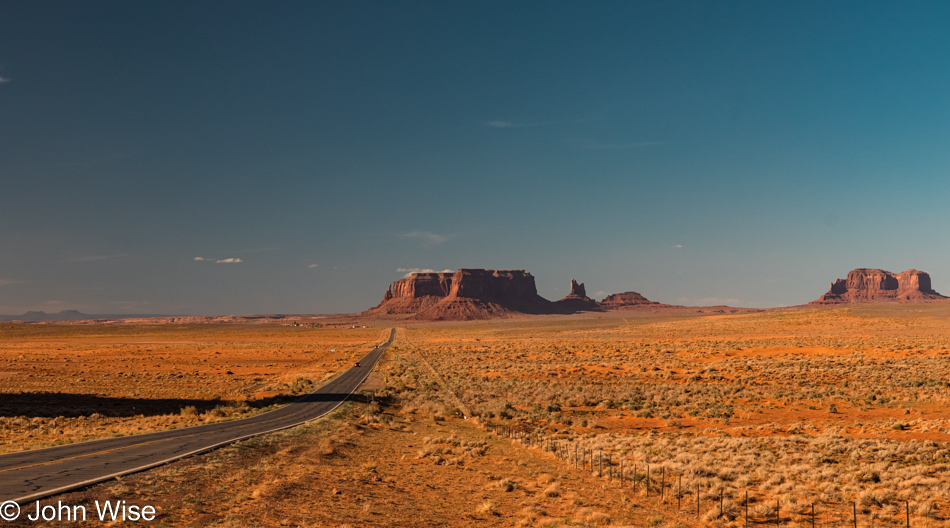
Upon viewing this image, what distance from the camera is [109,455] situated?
58.9ft

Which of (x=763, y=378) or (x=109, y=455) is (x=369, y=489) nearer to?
(x=109, y=455)

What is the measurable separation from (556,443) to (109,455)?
1679 cm

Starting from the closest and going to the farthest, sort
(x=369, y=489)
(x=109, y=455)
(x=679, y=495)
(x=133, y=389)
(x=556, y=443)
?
(x=679, y=495)
(x=369, y=489)
(x=109, y=455)
(x=556, y=443)
(x=133, y=389)

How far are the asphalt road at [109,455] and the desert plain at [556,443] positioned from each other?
0.91 m

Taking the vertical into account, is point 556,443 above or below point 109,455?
below

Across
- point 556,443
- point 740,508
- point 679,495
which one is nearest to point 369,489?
point 679,495

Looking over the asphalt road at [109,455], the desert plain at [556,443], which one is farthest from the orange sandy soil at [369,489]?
the asphalt road at [109,455]

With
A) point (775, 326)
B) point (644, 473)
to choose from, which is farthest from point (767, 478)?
point (775, 326)

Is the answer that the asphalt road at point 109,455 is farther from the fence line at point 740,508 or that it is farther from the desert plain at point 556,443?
the fence line at point 740,508

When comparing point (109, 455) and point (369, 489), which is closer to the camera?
point (369, 489)

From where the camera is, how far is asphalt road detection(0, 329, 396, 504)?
13.3 m

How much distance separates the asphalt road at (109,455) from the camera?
13.3m

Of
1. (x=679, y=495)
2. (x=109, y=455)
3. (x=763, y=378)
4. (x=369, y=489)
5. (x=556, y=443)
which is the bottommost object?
(x=763, y=378)

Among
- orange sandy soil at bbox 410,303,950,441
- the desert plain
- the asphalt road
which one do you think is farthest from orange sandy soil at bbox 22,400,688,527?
orange sandy soil at bbox 410,303,950,441
